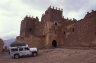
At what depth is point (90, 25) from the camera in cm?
3419

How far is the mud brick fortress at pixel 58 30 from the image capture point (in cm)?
3453

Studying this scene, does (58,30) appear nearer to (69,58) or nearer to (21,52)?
(21,52)

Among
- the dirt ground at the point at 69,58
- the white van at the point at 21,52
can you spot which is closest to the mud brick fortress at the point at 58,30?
the dirt ground at the point at 69,58

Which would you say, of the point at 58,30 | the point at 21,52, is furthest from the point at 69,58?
the point at 58,30

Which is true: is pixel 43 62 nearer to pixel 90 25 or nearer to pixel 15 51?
pixel 15 51

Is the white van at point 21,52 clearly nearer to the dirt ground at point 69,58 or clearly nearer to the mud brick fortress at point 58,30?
the dirt ground at point 69,58

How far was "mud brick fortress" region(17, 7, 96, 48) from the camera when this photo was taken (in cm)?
3453

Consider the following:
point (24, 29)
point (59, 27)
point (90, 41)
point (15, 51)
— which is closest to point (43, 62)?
point (15, 51)

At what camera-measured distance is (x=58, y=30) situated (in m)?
46.9

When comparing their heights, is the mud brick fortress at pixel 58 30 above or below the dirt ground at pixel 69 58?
above

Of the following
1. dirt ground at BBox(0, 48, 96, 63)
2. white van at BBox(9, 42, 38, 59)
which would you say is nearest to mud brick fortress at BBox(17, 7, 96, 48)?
dirt ground at BBox(0, 48, 96, 63)

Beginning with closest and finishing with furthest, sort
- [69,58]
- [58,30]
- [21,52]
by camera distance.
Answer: [69,58]
[21,52]
[58,30]

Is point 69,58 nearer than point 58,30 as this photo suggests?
Yes

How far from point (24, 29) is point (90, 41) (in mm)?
29472
